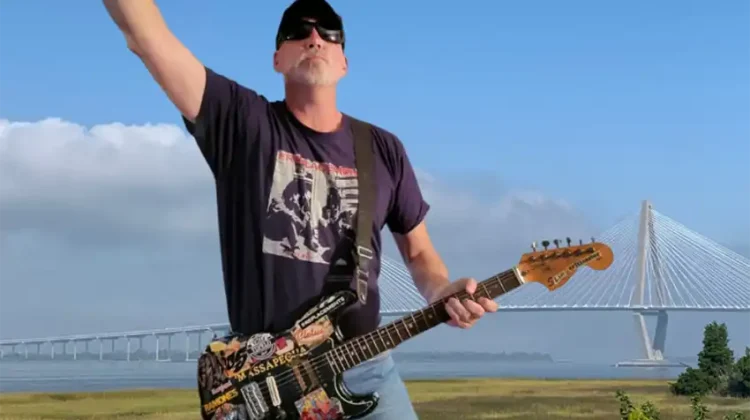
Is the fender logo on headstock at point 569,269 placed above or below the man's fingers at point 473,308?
above

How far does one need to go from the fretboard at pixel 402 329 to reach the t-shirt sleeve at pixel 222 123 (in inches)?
19.9

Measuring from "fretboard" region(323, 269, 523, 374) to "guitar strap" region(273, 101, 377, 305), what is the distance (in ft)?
0.35

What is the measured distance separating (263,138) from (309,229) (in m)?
0.24

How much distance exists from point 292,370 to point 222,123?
1.93 ft

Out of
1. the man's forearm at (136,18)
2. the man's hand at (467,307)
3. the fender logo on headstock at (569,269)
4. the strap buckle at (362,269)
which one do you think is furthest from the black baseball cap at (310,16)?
the fender logo on headstock at (569,269)

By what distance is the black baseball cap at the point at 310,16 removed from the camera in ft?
7.56

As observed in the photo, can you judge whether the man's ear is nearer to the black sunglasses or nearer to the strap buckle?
the black sunglasses

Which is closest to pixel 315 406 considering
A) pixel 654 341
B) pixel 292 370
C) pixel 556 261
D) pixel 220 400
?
pixel 292 370

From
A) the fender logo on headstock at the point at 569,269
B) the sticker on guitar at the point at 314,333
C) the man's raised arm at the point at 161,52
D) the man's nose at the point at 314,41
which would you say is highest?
the man's nose at the point at 314,41

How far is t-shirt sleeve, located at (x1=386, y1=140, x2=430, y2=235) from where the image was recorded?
2.38 meters

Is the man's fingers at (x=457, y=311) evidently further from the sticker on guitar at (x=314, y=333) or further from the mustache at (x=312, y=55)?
the mustache at (x=312, y=55)

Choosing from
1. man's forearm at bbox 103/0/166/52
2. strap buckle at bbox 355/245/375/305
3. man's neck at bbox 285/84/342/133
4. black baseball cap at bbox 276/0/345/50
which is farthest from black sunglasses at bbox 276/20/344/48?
strap buckle at bbox 355/245/375/305

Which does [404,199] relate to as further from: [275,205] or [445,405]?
[445,405]

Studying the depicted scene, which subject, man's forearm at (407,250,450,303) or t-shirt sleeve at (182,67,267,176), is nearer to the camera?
t-shirt sleeve at (182,67,267,176)
